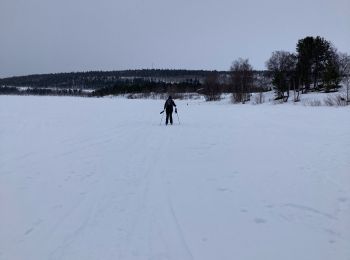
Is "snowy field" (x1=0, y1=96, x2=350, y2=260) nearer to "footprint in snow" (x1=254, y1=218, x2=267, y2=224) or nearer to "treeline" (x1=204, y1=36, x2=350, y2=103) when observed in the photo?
"footprint in snow" (x1=254, y1=218, x2=267, y2=224)

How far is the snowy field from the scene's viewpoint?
5082 millimetres

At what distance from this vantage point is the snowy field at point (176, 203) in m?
5.08

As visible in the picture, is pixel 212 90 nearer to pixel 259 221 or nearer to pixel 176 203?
pixel 176 203

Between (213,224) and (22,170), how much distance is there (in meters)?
6.19

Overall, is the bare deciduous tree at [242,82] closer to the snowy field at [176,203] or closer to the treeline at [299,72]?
the treeline at [299,72]

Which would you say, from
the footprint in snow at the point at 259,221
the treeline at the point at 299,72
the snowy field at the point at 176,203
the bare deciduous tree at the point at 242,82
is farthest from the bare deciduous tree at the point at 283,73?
the footprint in snow at the point at 259,221

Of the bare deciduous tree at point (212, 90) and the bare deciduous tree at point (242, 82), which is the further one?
the bare deciduous tree at point (212, 90)

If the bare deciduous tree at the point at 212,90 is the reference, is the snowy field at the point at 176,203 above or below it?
below

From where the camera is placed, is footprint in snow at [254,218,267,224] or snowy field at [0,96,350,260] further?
footprint in snow at [254,218,267,224]

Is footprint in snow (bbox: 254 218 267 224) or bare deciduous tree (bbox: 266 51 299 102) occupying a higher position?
bare deciduous tree (bbox: 266 51 299 102)

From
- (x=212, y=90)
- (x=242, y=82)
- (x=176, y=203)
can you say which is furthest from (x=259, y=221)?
(x=212, y=90)

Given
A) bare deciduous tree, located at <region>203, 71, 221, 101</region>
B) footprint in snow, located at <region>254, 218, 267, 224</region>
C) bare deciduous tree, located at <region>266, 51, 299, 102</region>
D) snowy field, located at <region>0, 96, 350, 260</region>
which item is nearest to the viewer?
snowy field, located at <region>0, 96, 350, 260</region>

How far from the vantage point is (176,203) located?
274 inches

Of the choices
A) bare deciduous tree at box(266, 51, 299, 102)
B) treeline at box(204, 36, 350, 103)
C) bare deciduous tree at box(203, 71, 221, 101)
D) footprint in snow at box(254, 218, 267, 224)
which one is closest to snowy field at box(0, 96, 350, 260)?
footprint in snow at box(254, 218, 267, 224)
